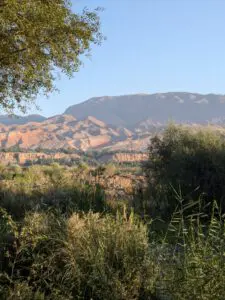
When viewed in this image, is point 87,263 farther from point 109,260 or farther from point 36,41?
point 36,41

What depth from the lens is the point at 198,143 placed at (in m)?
17.7

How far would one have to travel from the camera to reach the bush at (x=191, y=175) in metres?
14.5

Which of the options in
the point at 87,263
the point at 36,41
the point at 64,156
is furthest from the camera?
the point at 64,156

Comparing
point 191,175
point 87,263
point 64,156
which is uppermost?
point 87,263

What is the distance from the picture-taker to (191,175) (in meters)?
15.2

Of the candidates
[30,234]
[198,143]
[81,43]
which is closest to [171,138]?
[198,143]

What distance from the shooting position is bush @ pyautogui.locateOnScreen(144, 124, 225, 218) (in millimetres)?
14455

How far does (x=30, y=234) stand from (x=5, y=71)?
1043cm

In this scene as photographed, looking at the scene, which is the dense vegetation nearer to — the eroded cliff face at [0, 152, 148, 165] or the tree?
the tree

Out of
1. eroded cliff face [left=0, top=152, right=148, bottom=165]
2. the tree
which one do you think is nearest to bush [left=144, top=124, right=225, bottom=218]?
the tree

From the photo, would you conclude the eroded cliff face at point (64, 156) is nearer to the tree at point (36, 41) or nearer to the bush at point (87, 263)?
the tree at point (36, 41)

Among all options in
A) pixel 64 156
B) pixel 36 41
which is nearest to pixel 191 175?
pixel 36 41

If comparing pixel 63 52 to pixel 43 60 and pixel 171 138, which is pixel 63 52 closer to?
pixel 43 60

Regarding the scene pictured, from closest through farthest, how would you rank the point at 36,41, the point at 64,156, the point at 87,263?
the point at 87,263 < the point at 36,41 < the point at 64,156
